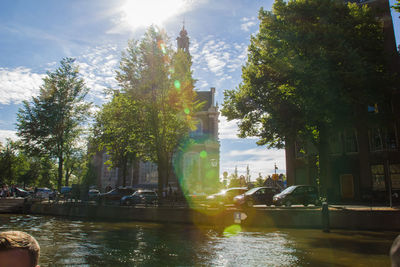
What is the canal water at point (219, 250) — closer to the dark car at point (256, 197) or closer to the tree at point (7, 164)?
the dark car at point (256, 197)

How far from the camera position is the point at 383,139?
83.8 feet

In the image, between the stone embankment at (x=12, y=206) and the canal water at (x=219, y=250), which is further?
the stone embankment at (x=12, y=206)

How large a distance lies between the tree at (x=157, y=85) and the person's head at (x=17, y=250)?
19.7 m

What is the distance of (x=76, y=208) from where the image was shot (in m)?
23.1

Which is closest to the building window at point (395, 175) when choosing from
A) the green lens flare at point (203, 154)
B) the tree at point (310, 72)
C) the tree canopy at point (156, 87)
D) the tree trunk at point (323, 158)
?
the tree at point (310, 72)

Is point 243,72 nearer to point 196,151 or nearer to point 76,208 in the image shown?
point 76,208

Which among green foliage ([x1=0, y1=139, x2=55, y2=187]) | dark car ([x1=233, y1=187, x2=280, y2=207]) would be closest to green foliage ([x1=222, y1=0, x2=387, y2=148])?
dark car ([x1=233, y1=187, x2=280, y2=207])

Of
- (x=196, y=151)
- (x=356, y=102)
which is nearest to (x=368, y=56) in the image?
(x=356, y=102)

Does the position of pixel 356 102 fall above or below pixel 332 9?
below

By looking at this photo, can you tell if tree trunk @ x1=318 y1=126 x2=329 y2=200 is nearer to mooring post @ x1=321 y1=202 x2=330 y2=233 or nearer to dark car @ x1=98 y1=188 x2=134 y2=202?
mooring post @ x1=321 y1=202 x2=330 y2=233

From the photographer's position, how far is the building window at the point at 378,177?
2498cm

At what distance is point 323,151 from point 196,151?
1075 inches

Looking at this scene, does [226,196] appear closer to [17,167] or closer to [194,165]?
[194,165]

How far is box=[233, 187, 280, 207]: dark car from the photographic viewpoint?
67.7 feet
